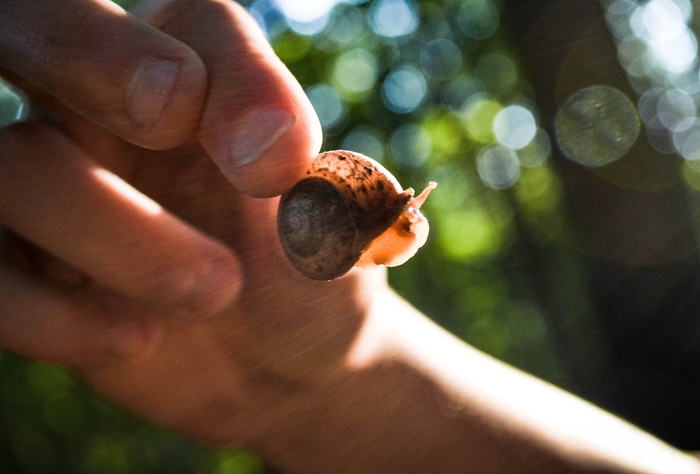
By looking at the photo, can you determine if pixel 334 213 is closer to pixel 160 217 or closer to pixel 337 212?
pixel 337 212

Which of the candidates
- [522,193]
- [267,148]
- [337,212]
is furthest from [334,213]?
[522,193]

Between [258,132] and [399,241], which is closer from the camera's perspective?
[258,132]

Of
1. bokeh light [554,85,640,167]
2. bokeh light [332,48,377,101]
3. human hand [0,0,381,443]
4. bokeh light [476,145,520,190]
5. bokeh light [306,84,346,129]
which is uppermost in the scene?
human hand [0,0,381,443]

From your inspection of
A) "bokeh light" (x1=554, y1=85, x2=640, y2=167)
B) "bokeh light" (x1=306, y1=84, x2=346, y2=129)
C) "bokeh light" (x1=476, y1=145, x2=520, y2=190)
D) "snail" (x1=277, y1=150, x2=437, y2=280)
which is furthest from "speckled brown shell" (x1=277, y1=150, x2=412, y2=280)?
"bokeh light" (x1=476, y1=145, x2=520, y2=190)

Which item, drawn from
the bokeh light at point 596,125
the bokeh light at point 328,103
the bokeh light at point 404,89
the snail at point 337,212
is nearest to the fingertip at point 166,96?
the snail at point 337,212

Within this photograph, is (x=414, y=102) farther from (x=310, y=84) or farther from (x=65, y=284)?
(x=65, y=284)

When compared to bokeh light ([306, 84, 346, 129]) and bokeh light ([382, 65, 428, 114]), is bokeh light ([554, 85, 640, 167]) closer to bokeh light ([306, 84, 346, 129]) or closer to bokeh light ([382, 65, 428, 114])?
bokeh light ([306, 84, 346, 129])
